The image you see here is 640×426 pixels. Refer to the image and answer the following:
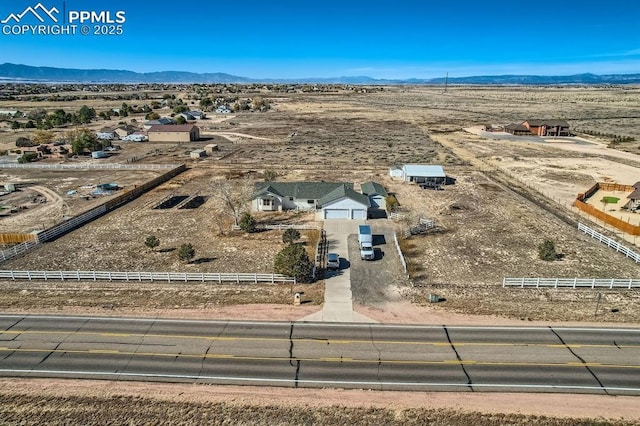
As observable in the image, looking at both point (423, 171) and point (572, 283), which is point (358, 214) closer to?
point (423, 171)

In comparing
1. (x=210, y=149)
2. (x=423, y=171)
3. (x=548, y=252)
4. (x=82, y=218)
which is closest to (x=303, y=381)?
(x=548, y=252)

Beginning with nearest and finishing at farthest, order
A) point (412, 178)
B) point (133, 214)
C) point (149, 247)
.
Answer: point (149, 247), point (133, 214), point (412, 178)

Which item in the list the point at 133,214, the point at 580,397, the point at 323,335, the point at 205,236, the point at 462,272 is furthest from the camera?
the point at 133,214

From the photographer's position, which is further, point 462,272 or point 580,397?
point 462,272

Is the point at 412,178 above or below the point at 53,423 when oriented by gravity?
above

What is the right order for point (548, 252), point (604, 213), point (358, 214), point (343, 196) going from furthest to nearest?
point (358, 214) → point (604, 213) → point (343, 196) → point (548, 252)

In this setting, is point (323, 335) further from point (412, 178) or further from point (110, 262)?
point (412, 178)

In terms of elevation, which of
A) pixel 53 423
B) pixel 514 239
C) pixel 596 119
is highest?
pixel 596 119

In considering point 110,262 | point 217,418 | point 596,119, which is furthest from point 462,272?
point 596,119
